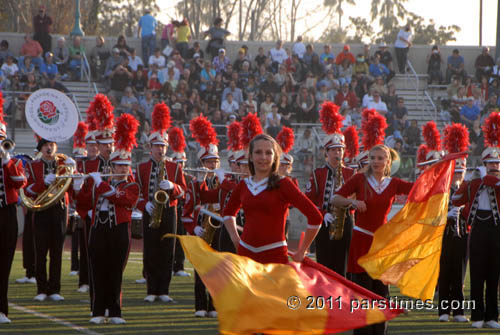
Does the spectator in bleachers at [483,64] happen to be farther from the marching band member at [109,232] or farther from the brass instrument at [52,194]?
the marching band member at [109,232]

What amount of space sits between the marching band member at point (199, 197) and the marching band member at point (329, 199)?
1151mm

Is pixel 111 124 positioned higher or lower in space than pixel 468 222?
higher

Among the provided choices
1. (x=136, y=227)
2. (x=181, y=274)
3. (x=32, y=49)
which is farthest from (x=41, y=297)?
(x=32, y=49)

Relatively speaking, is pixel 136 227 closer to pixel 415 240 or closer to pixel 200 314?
pixel 200 314

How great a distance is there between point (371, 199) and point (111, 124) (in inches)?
137

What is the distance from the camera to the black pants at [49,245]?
10375 mm

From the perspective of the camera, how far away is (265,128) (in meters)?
19.8

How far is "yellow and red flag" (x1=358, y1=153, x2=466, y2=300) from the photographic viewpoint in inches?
286

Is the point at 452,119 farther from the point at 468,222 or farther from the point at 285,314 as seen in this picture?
the point at 285,314

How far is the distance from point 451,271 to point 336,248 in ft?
4.15

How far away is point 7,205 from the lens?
28.0ft

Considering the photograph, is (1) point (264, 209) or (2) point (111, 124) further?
(2) point (111, 124)

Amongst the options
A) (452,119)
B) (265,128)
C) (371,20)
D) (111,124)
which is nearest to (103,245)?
(111,124)

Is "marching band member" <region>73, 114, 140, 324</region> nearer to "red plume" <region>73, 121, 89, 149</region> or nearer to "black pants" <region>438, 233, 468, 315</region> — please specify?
"black pants" <region>438, 233, 468, 315</region>
